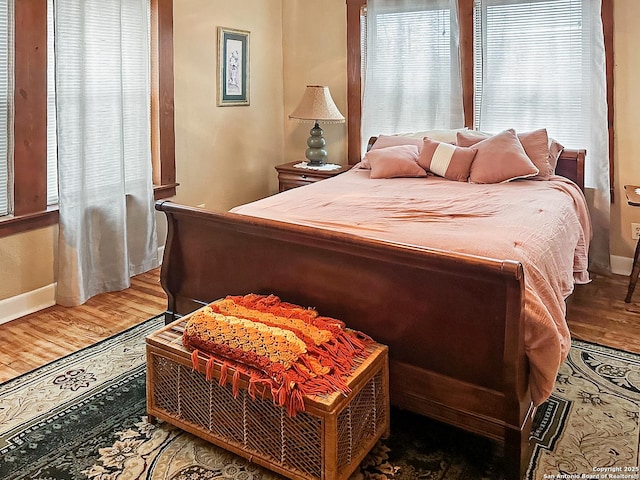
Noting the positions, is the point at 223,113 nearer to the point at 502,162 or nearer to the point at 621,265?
the point at 502,162

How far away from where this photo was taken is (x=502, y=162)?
3.61 metres

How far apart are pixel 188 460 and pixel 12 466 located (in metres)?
0.60

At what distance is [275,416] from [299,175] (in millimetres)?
2982

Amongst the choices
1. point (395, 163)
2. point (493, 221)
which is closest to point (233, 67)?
point (395, 163)

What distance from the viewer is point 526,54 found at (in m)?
4.01

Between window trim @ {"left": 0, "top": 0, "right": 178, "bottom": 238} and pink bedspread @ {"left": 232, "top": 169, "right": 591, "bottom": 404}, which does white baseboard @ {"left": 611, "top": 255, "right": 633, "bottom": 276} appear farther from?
window trim @ {"left": 0, "top": 0, "right": 178, "bottom": 238}

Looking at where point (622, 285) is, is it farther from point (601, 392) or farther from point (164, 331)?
point (164, 331)

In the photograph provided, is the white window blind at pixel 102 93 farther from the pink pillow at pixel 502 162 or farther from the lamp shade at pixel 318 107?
the pink pillow at pixel 502 162

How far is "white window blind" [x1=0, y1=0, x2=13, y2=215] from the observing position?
3.09 m

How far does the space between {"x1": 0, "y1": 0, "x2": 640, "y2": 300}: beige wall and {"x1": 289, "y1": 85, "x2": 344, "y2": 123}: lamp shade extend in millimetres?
374

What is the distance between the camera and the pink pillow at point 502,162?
3.59 m

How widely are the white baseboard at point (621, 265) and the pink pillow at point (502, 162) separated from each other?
3.28 ft

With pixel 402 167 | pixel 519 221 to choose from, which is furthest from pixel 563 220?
pixel 402 167

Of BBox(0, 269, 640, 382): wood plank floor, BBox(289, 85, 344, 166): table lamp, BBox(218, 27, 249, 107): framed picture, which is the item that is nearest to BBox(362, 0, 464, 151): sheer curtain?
BBox(289, 85, 344, 166): table lamp
